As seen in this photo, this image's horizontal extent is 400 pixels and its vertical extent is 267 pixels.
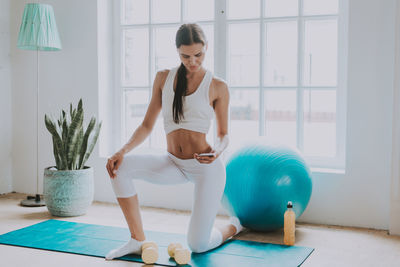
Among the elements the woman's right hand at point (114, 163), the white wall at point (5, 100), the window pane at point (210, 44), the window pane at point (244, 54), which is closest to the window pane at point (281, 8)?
the window pane at point (244, 54)

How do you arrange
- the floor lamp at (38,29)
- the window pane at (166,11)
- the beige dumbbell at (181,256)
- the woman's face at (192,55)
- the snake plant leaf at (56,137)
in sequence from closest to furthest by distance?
the beige dumbbell at (181,256) → the woman's face at (192,55) → the snake plant leaf at (56,137) → the floor lamp at (38,29) → the window pane at (166,11)

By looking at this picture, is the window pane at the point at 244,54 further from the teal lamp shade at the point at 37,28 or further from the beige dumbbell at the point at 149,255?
the beige dumbbell at the point at 149,255

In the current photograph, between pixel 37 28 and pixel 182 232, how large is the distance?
6.74ft

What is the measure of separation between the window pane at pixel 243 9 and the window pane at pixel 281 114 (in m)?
0.63

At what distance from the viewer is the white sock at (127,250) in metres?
2.65

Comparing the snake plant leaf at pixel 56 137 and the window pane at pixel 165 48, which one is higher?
the window pane at pixel 165 48

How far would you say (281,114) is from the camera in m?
3.78

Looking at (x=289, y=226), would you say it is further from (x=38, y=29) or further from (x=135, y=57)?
(x=38, y=29)

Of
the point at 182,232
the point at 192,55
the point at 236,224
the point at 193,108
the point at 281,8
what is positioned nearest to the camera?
the point at 192,55

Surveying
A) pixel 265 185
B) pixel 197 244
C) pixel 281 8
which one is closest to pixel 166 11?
pixel 281 8

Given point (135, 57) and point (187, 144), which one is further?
point (135, 57)

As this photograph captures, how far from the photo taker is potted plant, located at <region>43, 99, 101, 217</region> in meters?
3.65

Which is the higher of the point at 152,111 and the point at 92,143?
the point at 152,111

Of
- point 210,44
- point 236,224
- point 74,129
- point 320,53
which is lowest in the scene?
point 236,224
